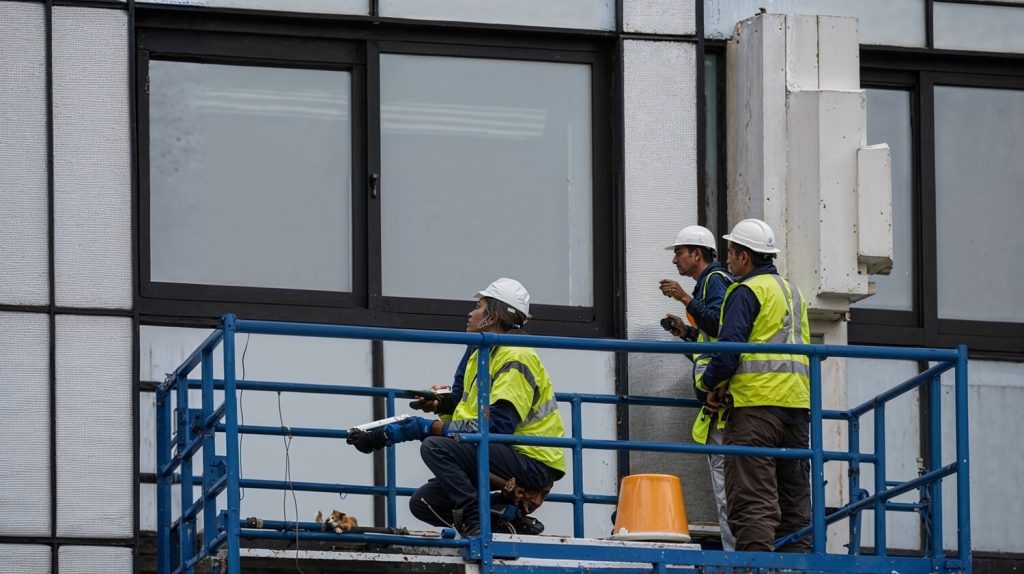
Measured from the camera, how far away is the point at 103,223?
14.6 metres

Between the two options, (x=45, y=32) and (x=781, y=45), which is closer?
(x=45, y=32)

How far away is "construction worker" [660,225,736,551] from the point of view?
14250mm

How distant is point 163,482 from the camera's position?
45.9 feet

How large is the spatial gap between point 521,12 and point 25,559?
16.3 feet

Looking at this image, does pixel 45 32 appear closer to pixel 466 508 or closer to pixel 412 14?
pixel 412 14

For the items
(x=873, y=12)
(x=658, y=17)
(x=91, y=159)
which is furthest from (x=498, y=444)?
(x=873, y=12)

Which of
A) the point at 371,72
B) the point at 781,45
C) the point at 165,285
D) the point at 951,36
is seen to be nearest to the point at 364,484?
the point at 165,285

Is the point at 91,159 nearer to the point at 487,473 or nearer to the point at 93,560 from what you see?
the point at 93,560

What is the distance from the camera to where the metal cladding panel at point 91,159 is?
14.5 m

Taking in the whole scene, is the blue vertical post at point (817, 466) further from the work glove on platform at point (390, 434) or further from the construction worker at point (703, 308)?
the work glove on platform at point (390, 434)

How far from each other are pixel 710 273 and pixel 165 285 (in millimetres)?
3488

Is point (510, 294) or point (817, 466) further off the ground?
point (510, 294)

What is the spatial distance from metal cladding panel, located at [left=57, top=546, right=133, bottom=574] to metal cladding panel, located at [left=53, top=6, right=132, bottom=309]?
151cm

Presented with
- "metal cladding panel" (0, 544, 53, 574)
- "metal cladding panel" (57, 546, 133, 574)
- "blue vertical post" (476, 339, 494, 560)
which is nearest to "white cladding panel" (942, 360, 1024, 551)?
"blue vertical post" (476, 339, 494, 560)
